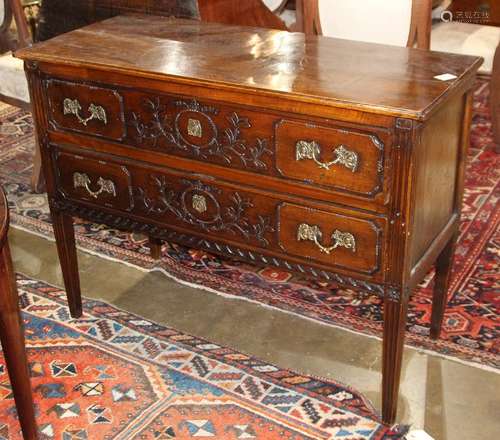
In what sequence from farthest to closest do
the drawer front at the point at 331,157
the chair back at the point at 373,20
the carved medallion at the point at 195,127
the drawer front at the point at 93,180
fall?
the chair back at the point at 373,20 → the drawer front at the point at 93,180 → the carved medallion at the point at 195,127 → the drawer front at the point at 331,157

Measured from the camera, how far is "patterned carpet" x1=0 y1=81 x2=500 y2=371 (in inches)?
107

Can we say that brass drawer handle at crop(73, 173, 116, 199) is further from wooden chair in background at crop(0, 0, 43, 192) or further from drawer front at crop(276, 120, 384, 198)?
wooden chair in background at crop(0, 0, 43, 192)

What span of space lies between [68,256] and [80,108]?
0.59 m

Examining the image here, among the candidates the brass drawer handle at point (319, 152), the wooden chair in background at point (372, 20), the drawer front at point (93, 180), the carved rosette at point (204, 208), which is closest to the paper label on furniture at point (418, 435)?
the carved rosette at point (204, 208)

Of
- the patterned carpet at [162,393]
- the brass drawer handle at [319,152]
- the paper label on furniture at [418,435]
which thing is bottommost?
the paper label on furniture at [418,435]

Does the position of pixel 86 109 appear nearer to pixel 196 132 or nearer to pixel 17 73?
pixel 196 132

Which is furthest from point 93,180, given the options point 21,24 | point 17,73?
point 21,24

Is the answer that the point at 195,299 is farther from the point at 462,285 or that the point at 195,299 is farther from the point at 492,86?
the point at 492,86

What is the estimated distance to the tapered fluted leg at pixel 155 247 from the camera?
10.5ft

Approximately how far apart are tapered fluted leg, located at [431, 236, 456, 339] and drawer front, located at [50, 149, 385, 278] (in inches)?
20.3

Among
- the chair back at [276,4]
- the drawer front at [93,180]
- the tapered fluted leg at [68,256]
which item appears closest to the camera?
the drawer front at [93,180]

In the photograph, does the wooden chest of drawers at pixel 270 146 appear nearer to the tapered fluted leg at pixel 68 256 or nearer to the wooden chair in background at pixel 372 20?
the tapered fluted leg at pixel 68 256

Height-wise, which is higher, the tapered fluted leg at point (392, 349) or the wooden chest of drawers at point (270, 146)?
the wooden chest of drawers at point (270, 146)

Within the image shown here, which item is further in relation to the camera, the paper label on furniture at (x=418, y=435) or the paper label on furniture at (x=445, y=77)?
the paper label on furniture at (x=418, y=435)
